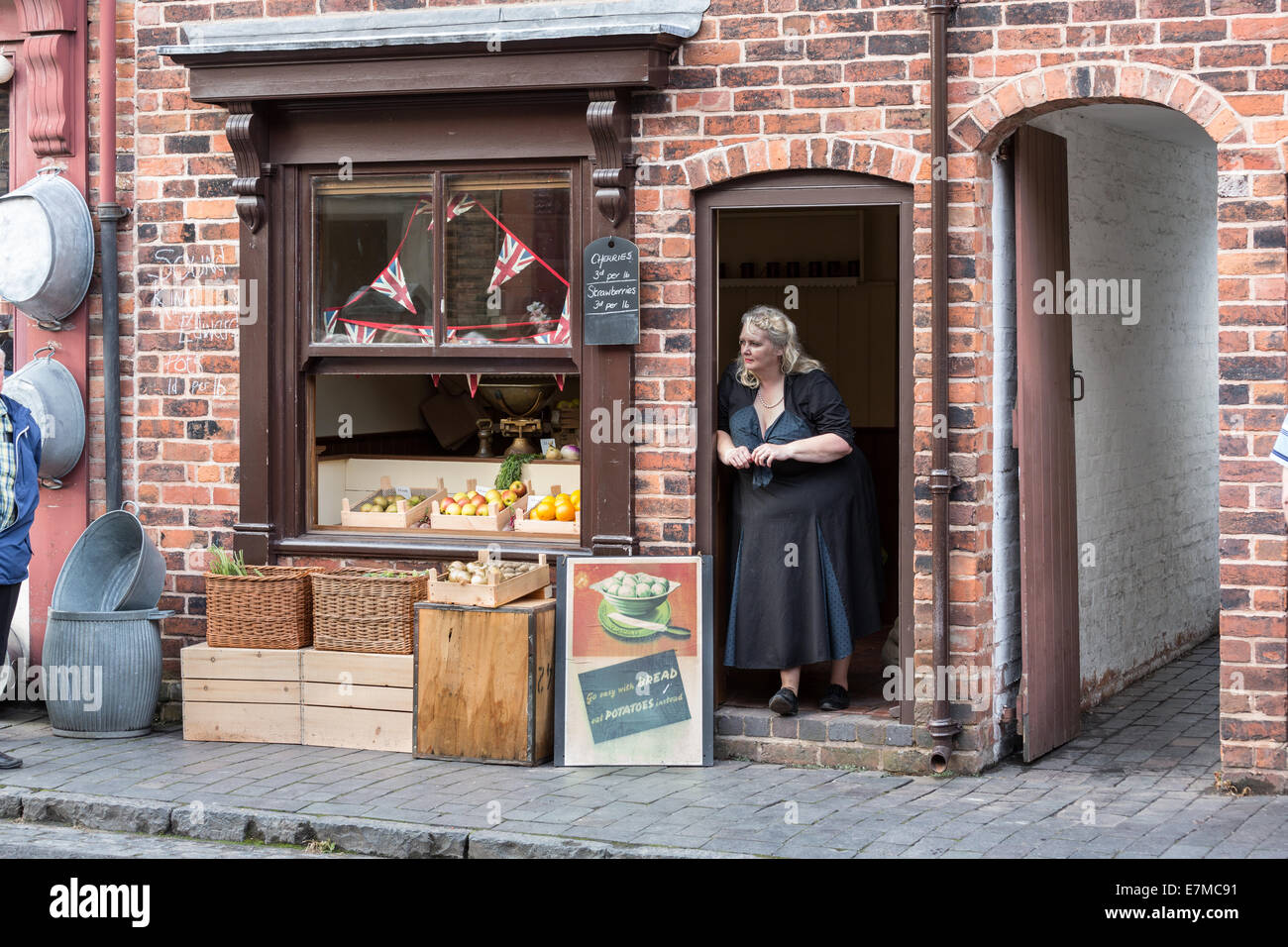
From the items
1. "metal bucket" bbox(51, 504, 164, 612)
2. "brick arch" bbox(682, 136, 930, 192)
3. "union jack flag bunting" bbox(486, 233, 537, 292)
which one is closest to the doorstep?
"union jack flag bunting" bbox(486, 233, 537, 292)

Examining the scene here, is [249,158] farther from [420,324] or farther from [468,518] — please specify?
[468,518]

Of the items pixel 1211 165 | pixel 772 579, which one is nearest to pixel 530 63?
pixel 772 579

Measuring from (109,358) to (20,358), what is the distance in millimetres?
600

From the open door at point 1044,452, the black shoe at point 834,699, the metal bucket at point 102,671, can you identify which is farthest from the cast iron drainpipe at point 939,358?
the metal bucket at point 102,671

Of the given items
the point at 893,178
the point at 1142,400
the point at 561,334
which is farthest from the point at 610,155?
the point at 1142,400

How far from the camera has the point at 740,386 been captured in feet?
25.7

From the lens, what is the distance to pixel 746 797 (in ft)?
22.1

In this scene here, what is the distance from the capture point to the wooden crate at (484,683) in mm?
7305

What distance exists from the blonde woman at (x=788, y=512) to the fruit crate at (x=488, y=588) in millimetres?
1000

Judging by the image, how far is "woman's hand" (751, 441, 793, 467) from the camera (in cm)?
755

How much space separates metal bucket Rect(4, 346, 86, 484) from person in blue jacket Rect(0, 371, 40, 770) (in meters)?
0.50

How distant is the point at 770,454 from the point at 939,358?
0.93m

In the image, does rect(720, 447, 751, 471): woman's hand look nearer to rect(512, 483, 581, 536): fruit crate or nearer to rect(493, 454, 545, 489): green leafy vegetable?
rect(512, 483, 581, 536): fruit crate

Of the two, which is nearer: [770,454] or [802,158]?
[802,158]
